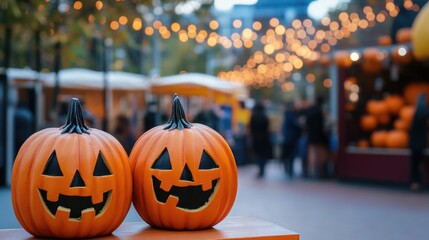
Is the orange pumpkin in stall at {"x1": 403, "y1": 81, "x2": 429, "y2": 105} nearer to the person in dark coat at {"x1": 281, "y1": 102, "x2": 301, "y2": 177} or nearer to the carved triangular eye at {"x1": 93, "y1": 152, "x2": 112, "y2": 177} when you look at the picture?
the person in dark coat at {"x1": 281, "y1": 102, "x2": 301, "y2": 177}

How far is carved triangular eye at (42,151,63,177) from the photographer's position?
383 centimetres

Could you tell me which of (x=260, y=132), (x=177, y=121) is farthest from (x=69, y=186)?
(x=260, y=132)

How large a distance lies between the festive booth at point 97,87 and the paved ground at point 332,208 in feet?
16.9

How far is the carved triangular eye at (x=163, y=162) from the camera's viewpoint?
4096 millimetres

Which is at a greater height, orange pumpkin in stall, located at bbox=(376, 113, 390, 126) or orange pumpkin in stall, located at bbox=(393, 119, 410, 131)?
orange pumpkin in stall, located at bbox=(376, 113, 390, 126)

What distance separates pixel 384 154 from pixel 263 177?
11.3ft

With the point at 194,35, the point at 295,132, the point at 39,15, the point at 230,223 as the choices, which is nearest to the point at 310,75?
the point at 194,35

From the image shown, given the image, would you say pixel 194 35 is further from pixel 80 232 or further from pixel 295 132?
pixel 80 232

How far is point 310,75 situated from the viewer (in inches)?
1364

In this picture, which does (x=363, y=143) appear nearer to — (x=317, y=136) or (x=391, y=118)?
(x=391, y=118)

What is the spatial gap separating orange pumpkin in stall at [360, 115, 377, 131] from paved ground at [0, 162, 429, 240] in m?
1.44

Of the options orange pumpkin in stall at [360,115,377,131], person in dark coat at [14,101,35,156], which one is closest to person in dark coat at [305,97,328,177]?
orange pumpkin in stall at [360,115,377,131]

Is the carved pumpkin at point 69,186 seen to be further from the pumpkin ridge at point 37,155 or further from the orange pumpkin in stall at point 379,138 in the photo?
the orange pumpkin in stall at point 379,138

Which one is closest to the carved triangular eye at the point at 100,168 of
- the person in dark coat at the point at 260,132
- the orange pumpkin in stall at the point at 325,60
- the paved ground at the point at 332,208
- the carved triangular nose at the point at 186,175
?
the carved triangular nose at the point at 186,175
